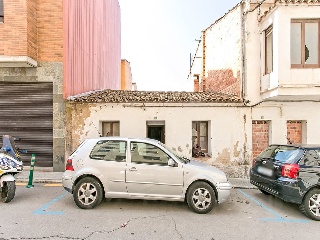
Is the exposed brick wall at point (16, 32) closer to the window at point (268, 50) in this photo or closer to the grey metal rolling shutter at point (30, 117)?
the grey metal rolling shutter at point (30, 117)

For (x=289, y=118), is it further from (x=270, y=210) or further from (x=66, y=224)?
(x=66, y=224)

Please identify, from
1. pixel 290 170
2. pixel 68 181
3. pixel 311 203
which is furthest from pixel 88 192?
pixel 311 203

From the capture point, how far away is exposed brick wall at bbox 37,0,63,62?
9359mm

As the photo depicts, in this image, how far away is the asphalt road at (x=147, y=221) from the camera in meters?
4.39

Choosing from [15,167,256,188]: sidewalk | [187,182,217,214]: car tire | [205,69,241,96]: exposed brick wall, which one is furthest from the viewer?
[205,69,241,96]: exposed brick wall

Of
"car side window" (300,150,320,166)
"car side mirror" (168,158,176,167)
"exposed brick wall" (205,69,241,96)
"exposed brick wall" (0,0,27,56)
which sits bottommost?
"car side mirror" (168,158,176,167)

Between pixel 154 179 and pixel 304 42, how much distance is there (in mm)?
7672

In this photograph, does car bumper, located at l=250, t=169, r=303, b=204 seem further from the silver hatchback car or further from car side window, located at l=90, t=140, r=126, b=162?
car side window, located at l=90, t=140, r=126, b=162

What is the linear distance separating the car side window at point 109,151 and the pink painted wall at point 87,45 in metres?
4.64

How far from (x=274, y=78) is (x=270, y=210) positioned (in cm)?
497

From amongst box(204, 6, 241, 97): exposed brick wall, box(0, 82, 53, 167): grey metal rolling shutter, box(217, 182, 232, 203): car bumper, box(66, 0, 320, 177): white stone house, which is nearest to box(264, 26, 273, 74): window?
box(66, 0, 320, 177): white stone house

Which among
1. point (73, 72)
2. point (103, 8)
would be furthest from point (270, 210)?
point (103, 8)

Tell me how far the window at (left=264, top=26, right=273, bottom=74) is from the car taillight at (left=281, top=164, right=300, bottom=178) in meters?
5.15

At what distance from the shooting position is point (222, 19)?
1289cm
